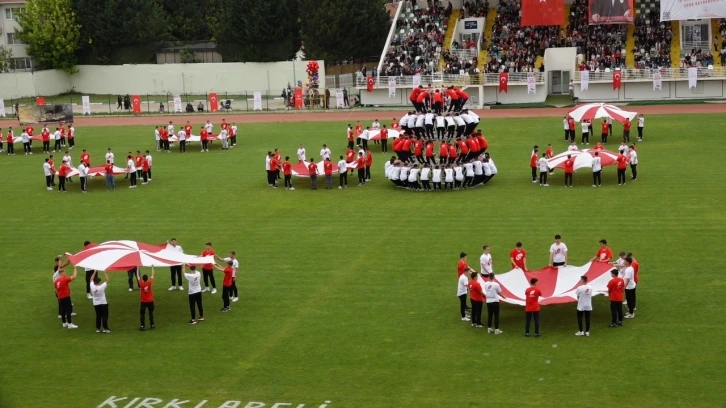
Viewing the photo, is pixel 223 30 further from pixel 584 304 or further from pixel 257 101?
pixel 584 304

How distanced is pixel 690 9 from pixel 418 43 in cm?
1730

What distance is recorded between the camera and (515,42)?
65125mm

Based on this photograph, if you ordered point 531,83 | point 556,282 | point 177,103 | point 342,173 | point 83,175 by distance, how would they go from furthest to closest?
point 177,103 → point 531,83 → point 83,175 → point 342,173 → point 556,282

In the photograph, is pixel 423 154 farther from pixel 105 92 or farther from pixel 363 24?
pixel 105 92

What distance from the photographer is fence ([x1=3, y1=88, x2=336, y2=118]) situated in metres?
65.1

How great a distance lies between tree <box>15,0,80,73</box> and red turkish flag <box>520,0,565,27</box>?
36.4m

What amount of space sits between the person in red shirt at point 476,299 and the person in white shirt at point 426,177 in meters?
14.7

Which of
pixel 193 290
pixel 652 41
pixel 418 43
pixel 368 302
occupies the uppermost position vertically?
pixel 418 43

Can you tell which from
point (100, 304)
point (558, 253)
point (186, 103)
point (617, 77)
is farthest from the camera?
point (186, 103)

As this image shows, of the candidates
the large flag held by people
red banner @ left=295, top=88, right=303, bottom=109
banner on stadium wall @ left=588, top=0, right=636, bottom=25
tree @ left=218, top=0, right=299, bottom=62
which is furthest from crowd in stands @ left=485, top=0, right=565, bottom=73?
the large flag held by people

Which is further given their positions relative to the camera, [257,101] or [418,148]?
[257,101]

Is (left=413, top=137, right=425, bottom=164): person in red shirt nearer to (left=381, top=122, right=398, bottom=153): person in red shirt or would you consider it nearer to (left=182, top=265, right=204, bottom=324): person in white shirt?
(left=381, top=122, right=398, bottom=153): person in red shirt

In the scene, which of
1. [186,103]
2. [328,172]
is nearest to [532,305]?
[328,172]

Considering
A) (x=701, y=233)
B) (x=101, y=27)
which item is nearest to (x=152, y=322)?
(x=701, y=233)
